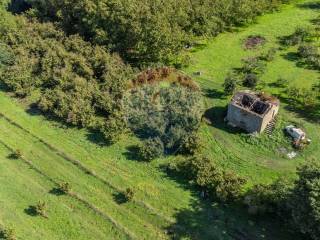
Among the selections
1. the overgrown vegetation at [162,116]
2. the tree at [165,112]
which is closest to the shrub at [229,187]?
the overgrown vegetation at [162,116]

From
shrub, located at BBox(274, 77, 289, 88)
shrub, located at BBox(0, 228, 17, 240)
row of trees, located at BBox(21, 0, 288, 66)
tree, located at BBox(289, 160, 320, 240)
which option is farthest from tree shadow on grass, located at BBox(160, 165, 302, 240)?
row of trees, located at BBox(21, 0, 288, 66)

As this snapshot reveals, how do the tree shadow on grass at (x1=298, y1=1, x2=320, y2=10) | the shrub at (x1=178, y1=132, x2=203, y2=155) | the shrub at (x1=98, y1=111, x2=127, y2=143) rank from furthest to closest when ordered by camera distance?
1. the tree shadow on grass at (x1=298, y1=1, x2=320, y2=10)
2. the shrub at (x1=98, y1=111, x2=127, y2=143)
3. the shrub at (x1=178, y1=132, x2=203, y2=155)

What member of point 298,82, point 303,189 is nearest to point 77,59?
point 298,82

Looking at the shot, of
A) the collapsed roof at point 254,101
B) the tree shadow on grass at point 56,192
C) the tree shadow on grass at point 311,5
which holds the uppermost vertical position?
the tree shadow on grass at point 311,5

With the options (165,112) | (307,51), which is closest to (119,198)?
(165,112)

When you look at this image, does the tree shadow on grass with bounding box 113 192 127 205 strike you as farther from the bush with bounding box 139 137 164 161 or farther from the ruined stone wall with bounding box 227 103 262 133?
the ruined stone wall with bounding box 227 103 262 133

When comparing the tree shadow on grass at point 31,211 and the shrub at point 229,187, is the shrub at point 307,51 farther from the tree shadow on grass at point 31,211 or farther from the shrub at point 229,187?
the tree shadow on grass at point 31,211

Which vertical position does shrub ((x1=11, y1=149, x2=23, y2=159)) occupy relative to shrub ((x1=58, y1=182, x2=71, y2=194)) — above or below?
above
